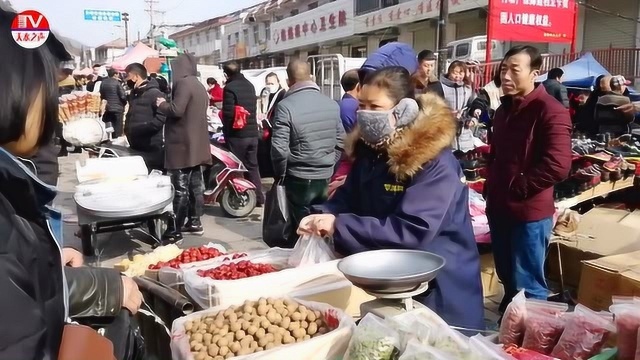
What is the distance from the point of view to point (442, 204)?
7.11ft

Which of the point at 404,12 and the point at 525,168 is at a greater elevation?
the point at 404,12

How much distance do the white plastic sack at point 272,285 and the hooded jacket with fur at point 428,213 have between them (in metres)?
0.18

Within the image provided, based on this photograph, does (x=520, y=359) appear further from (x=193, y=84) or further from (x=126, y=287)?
(x=193, y=84)

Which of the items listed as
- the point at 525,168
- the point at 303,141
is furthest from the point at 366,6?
the point at 525,168

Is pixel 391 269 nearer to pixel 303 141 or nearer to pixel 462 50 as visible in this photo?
pixel 303 141

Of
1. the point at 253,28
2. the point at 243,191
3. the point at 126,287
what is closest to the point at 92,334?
the point at 126,287

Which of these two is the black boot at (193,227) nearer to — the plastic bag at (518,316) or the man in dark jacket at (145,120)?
the man in dark jacket at (145,120)

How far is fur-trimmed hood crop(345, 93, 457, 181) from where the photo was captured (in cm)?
219

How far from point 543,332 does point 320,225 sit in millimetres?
929

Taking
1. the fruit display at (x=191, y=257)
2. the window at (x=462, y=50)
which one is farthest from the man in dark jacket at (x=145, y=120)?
the window at (x=462, y=50)

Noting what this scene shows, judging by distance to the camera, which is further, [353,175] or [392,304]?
[353,175]

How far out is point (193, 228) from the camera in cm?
634

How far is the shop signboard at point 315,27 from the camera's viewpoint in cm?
2816

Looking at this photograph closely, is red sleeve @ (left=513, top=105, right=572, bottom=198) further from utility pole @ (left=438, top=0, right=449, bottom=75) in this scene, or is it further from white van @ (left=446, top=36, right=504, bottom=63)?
white van @ (left=446, top=36, right=504, bottom=63)
